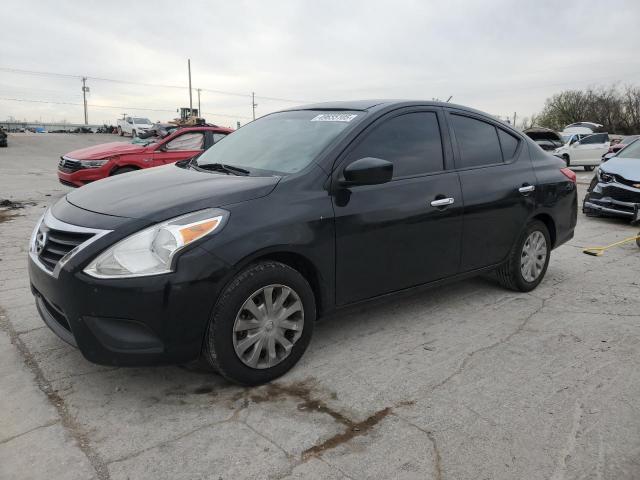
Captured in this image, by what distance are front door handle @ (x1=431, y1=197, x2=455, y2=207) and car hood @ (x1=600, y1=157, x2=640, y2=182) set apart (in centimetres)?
590

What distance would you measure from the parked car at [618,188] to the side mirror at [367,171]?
6.40 m

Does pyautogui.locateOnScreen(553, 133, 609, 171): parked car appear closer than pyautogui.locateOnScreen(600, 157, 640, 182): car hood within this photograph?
No

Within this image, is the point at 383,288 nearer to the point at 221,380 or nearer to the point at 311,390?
the point at 311,390

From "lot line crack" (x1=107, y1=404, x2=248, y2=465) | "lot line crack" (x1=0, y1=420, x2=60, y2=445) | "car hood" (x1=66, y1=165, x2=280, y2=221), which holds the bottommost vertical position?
"lot line crack" (x1=107, y1=404, x2=248, y2=465)

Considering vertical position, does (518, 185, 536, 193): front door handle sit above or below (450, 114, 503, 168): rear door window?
below

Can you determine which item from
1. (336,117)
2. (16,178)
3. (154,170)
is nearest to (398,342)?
(336,117)

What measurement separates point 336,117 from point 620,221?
24.8 ft

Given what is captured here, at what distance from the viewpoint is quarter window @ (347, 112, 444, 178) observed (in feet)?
11.9

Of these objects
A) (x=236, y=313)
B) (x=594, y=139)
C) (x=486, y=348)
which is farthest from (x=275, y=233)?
(x=594, y=139)

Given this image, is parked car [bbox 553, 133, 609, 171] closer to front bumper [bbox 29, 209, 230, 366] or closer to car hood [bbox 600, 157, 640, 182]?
car hood [bbox 600, 157, 640, 182]

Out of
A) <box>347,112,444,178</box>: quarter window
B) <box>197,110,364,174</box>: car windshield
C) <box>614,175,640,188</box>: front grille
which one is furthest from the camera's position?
<box>614,175,640,188</box>: front grille

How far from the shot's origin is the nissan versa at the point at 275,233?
2.67 meters

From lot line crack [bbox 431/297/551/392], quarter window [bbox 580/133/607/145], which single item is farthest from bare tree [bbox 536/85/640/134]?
lot line crack [bbox 431/297/551/392]

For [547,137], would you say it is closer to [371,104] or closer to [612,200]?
[612,200]
